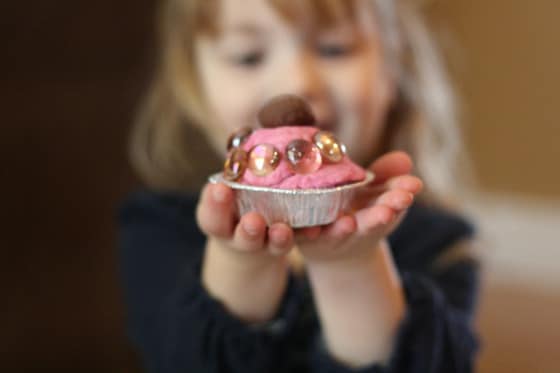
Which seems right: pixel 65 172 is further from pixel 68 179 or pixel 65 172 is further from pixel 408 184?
pixel 408 184

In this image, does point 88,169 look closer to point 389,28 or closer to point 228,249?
point 389,28

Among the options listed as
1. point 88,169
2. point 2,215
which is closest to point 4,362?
point 2,215

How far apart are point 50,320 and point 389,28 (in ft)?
3.19

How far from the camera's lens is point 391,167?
586 mm

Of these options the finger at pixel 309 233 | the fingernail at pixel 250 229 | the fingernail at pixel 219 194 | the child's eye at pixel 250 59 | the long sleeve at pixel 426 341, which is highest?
the child's eye at pixel 250 59

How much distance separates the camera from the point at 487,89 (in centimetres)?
213

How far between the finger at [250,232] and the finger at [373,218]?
9 cm

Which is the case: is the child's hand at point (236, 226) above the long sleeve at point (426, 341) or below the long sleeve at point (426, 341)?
above

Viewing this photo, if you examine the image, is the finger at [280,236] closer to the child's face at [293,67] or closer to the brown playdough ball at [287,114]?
the brown playdough ball at [287,114]

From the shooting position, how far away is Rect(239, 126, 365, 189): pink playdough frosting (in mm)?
514

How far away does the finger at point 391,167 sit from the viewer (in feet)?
1.92

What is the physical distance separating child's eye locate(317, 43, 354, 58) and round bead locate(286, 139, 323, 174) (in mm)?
476

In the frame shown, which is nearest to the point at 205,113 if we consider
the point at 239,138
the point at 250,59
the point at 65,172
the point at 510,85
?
the point at 250,59

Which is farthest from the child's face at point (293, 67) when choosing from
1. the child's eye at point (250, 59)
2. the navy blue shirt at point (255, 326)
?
the navy blue shirt at point (255, 326)
